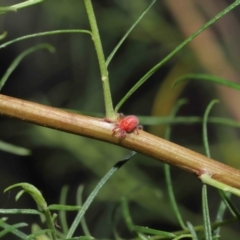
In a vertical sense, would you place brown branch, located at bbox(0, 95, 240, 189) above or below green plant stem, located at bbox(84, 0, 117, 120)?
below

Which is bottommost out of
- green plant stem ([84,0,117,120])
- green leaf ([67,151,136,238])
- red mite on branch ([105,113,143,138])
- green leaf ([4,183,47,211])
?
green leaf ([4,183,47,211])

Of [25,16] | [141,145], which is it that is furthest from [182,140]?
[141,145]

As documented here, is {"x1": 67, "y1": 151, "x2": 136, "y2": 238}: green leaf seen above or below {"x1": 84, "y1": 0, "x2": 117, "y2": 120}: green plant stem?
below

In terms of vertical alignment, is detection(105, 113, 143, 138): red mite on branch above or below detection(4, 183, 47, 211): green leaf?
above

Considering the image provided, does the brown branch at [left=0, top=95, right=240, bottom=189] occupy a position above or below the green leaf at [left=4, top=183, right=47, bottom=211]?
above

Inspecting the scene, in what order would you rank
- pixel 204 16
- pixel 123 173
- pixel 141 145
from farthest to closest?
1. pixel 204 16
2. pixel 123 173
3. pixel 141 145

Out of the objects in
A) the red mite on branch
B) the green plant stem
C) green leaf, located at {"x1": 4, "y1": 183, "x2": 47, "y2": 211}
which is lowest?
green leaf, located at {"x1": 4, "y1": 183, "x2": 47, "y2": 211}

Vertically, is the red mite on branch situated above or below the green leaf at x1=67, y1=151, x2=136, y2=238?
above

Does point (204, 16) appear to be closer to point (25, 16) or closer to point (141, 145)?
point (25, 16)
